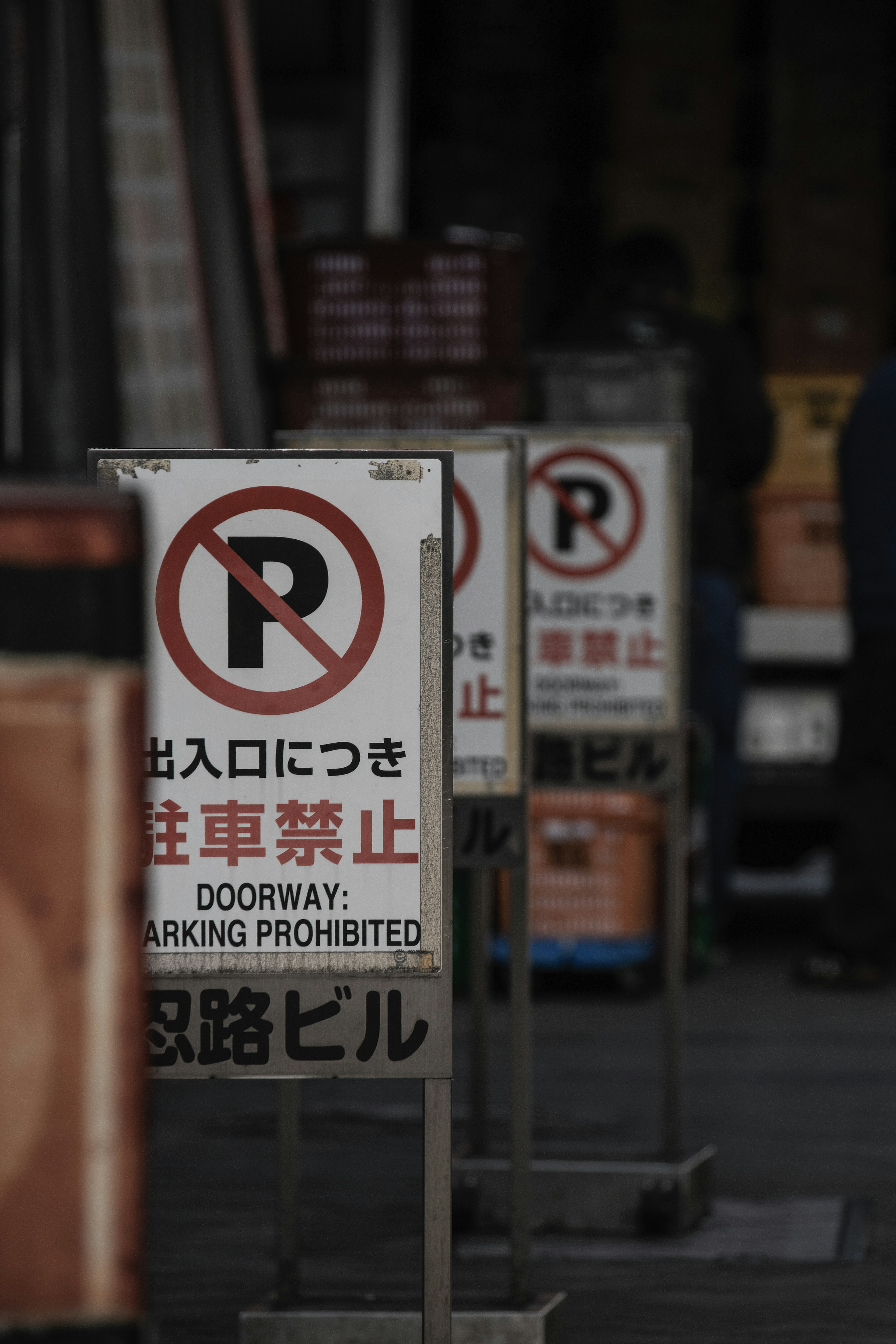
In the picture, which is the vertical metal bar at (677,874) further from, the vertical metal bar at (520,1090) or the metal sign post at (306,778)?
the metal sign post at (306,778)

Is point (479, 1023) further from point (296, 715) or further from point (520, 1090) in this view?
point (296, 715)

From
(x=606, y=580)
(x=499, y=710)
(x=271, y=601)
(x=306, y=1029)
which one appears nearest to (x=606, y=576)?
(x=606, y=580)

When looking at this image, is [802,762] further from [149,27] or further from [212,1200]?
[212,1200]

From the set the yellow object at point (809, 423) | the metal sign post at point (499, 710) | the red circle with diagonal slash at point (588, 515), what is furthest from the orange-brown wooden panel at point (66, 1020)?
the yellow object at point (809, 423)

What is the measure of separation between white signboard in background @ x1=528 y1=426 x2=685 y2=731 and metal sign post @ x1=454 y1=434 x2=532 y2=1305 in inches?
39.7

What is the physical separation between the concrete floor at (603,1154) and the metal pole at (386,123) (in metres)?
4.36

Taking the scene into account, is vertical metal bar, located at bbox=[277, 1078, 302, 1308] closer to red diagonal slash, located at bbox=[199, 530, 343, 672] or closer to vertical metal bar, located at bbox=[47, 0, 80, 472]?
red diagonal slash, located at bbox=[199, 530, 343, 672]

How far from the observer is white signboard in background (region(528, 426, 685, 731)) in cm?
502

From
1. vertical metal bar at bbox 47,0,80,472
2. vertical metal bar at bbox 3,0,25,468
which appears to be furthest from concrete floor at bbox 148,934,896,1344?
vertical metal bar at bbox 3,0,25,468

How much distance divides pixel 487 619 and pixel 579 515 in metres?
1.24

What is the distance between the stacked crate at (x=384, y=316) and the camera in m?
8.42

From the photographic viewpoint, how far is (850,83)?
11.2 meters

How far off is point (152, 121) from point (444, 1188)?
6.18 metres

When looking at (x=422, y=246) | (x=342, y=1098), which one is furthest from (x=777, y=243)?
(x=342, y=1098)
